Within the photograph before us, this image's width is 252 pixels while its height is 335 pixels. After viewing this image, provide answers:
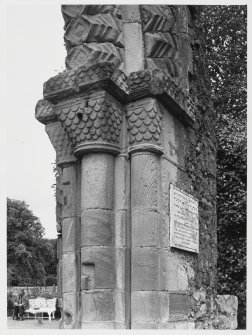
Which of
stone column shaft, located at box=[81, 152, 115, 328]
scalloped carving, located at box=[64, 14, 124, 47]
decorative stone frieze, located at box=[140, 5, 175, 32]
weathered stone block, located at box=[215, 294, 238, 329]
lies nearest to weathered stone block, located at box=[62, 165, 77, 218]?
stone column shaft, located at box=[81, 152, 115, 328]

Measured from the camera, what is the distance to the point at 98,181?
4.41 metres

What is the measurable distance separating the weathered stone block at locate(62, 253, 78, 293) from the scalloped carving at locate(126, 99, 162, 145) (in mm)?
1193

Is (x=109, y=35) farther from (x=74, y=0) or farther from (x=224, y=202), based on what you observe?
(x=224, y=202)

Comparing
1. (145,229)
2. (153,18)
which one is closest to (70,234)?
(145,229)

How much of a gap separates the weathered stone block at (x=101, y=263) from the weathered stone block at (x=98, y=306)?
66 millimetres

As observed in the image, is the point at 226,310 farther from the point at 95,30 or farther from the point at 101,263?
the point at 95,30

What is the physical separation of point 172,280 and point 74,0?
279 centimetres

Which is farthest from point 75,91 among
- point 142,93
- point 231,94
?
point 231,94

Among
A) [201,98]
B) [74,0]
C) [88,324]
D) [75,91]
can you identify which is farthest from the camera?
[201,98]

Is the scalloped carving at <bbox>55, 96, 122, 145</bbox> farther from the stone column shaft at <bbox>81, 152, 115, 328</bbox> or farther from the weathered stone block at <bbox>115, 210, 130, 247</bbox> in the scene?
the weathered stone block at <bbox>115, 210, 130, 247</bbox>

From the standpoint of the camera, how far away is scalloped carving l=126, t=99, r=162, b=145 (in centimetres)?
460

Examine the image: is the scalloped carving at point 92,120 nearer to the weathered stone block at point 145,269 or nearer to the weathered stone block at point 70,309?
the weathered stone block at point 145,269
